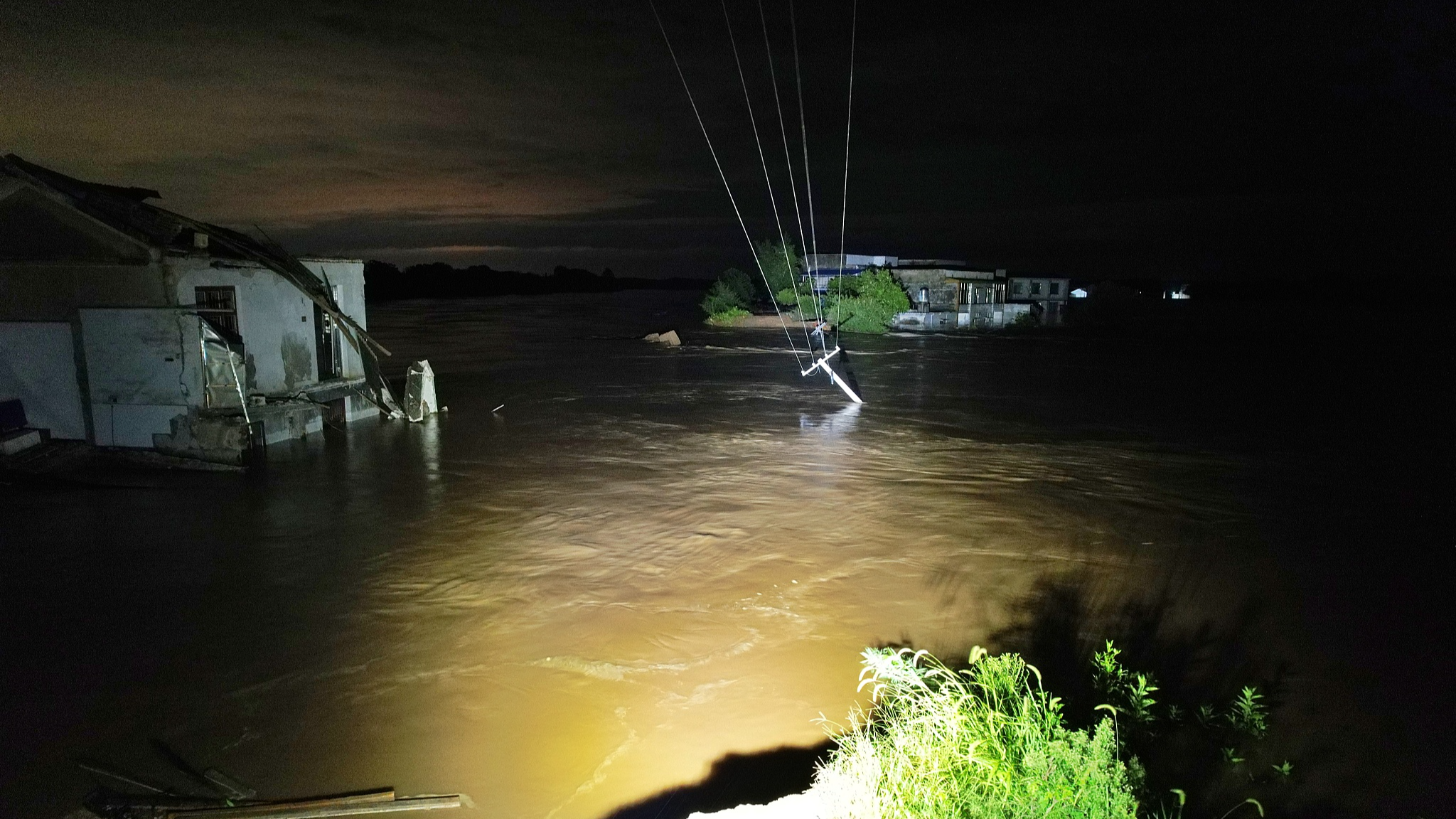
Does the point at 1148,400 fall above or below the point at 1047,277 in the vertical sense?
below

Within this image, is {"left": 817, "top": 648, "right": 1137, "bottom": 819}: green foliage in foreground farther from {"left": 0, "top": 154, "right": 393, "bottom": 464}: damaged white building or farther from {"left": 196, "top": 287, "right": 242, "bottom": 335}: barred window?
{"left": 196, "top": 287, "right": 242, "bottom": 335}: barred window

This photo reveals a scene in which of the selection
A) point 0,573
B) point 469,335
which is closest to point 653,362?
point 469,335

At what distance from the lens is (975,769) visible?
129 inches

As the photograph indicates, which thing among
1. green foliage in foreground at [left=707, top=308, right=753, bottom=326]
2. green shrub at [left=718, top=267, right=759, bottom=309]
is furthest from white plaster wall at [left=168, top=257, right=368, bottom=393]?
green shrub at [left=718, top=267, right=759, bottom=309]

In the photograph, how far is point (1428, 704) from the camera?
5.52m

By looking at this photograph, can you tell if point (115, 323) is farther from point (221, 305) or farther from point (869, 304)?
point (869, 304)

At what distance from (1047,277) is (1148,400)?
39491 mm

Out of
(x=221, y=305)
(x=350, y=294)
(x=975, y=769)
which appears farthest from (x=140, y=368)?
(x=975, y=769)

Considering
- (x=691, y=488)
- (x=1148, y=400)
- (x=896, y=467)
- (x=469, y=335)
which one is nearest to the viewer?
(x=691, y=488)

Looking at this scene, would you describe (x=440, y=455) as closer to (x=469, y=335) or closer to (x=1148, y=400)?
(x=1148, y=400)

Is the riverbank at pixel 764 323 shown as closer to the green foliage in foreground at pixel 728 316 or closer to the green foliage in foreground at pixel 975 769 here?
the green foliage in foreground at pixel 728 316

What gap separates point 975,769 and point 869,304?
3835 centimetres

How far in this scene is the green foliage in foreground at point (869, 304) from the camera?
4050cm

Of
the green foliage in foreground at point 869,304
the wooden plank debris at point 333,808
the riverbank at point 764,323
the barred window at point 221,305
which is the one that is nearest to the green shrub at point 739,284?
the riverbank at point 764,323
